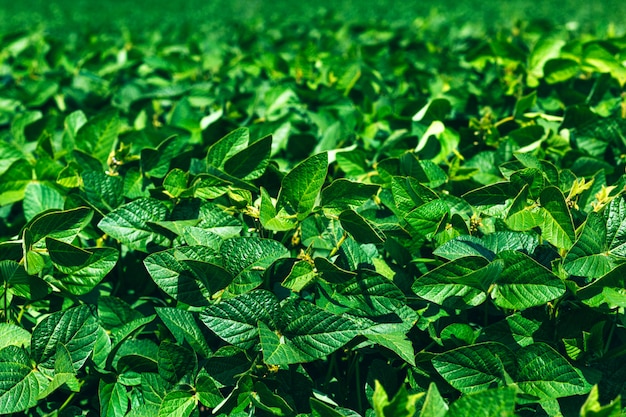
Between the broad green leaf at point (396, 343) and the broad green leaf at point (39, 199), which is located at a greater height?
the broad green leaf at point (39, 199)

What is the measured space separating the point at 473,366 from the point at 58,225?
100 centimetres

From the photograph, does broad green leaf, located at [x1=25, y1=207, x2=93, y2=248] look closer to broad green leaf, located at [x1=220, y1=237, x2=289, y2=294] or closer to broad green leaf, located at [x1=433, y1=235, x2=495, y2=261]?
broad green leaf, located at [x1=220, y1=237, x2=289, y2=294]

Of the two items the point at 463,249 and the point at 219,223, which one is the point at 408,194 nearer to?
the point at 463,249

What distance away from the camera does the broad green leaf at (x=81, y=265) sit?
141 centimetres

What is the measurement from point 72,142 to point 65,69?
145 centimetres

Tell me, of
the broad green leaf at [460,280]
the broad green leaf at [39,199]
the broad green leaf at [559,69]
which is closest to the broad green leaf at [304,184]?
the broad green leaf at [460,280]

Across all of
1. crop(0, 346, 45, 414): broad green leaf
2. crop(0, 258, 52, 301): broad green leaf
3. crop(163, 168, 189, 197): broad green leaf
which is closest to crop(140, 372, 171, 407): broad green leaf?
crop(0, 346, 45, 414): broad green leaf

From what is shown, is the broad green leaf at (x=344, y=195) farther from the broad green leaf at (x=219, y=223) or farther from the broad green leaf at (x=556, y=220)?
the broad green leaf at (x=556, y=220)

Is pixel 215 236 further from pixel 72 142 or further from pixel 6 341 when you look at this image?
pixel 72 142

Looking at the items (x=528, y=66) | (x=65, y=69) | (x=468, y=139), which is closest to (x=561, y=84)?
(x=528, y=66)

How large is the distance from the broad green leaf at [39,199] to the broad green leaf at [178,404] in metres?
0.73

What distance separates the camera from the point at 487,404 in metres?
1.02

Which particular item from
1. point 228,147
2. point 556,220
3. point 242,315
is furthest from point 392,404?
point 228,147

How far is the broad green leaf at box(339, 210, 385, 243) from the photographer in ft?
4.30
